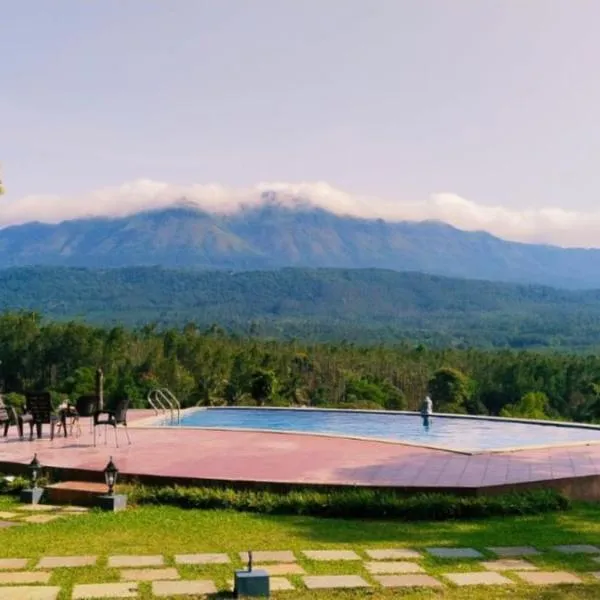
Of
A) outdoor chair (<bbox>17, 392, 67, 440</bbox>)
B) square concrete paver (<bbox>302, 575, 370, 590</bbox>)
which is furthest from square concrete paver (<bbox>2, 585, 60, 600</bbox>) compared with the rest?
outdoor chair (<bbox>17, 392, 67, 440</bbox>)

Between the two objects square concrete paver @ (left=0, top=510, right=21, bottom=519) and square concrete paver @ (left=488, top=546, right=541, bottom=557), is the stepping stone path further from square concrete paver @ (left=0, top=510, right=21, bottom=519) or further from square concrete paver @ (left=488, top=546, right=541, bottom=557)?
square concrete paver @ (left=0, top=510, right=21, bottom=519)

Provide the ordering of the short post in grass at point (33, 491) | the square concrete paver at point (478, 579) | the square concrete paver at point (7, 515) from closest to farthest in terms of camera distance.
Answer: the square concrete paver at point (478, 579) → the square concrete paver at point (7, 515) → the short post in grass at point (33, 491)

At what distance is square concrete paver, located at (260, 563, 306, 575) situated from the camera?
19.1ft

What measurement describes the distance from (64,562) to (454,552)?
2869 mm

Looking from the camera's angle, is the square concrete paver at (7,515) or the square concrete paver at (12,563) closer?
the square concrete paver at (12,563)

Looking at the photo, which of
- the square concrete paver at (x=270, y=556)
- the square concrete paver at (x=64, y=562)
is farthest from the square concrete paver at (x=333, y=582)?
the square concrete paver at (x=64, y=562)

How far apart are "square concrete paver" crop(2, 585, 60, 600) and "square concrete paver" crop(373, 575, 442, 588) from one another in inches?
80.9

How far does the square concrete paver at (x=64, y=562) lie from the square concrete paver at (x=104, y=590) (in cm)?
56

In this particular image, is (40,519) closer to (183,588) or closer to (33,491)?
(33,491)

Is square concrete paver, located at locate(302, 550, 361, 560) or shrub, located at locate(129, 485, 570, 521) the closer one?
square concrete paver, located at locate(302, 550, 361, 560)

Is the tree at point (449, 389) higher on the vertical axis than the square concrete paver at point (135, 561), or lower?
lower

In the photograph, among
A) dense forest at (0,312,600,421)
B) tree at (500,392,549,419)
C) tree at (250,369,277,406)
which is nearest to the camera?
tree at (250,369,277,406)

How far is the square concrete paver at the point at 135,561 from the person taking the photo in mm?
6020

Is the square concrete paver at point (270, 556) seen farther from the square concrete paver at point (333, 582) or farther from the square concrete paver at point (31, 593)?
the square concrete paver at point (31, 593)
